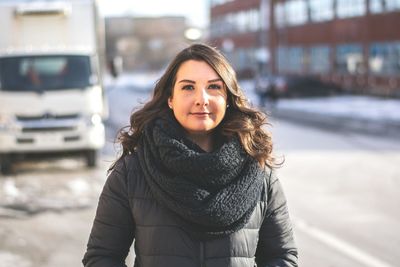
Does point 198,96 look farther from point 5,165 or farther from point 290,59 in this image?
point 290,59

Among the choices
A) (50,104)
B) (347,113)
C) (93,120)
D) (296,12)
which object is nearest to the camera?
(50,104)

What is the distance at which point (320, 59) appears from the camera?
48062 millimetres

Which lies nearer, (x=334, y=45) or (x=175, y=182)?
(x=175, y=182)

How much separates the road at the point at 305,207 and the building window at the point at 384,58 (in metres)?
22.6

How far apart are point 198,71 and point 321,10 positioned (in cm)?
4729

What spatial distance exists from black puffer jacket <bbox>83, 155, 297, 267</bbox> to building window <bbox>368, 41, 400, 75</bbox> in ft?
→ 117

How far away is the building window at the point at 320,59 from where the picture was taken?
4678cm

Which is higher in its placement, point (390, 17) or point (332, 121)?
point (390, 17)

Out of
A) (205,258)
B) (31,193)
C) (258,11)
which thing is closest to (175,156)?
(205,258)

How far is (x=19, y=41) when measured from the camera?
46.6 feet

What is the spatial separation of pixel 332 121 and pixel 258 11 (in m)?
39.7

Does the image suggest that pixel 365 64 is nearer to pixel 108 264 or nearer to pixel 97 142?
pixel 97 142

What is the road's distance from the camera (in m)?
7.01

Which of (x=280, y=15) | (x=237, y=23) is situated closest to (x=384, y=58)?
(x=280, y=15)
